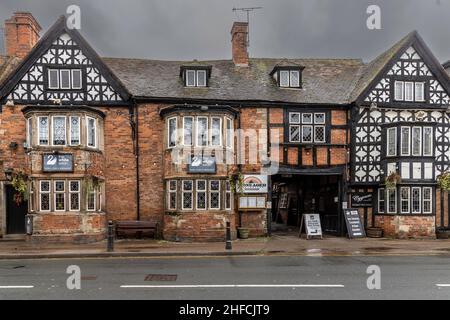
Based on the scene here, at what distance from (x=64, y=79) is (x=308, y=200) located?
16144 mm

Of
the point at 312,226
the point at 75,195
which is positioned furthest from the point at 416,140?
the point at 75,195

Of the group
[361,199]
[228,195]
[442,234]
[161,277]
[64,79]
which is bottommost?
[442,234]

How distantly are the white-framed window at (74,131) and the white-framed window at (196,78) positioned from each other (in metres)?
6.19

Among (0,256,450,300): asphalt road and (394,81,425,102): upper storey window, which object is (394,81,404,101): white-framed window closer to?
(394,81,425,102): upper storey window

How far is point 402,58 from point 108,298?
63.6 feet

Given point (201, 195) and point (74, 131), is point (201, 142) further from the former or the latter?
point (74, 131)

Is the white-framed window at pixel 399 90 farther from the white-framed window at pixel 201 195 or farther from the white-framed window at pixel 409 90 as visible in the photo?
the white-framed window at pixel 201 195

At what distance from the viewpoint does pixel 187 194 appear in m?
19.0

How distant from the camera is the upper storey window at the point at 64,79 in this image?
19.5 metres

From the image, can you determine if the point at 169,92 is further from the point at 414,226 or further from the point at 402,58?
the point at 414,226

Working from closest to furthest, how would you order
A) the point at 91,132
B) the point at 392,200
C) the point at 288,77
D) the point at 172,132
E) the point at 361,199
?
1. the point at 91,132
2. the point at 172,132
3. the point at 392,200
4. the point at 361,199
5. the point at 288,77

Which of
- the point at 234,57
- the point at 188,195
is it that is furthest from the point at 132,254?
the point at 234,57

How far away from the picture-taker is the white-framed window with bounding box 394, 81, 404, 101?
69.4ft

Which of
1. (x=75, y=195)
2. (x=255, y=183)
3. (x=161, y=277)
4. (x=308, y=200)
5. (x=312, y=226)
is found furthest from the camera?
(x=308, y=200)
